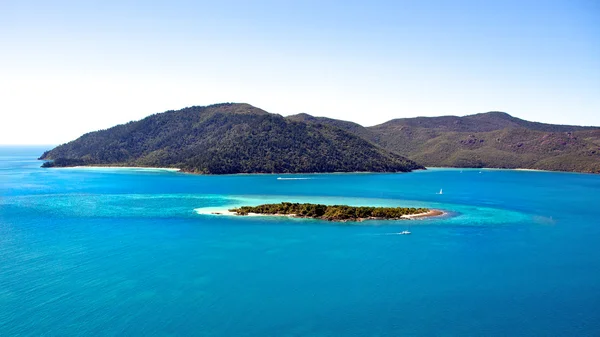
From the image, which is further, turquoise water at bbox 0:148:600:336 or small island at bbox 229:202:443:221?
Result: small island at bbox 229:202:443:221

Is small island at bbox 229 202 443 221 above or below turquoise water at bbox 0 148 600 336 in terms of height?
above

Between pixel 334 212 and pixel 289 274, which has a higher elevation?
pixel 334 212

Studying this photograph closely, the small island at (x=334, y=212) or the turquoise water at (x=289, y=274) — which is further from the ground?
the small island at (x=334, y=212)

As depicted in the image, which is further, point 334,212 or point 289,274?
point 334,212

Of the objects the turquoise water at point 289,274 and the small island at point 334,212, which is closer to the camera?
the turquoise water at point 289,274
